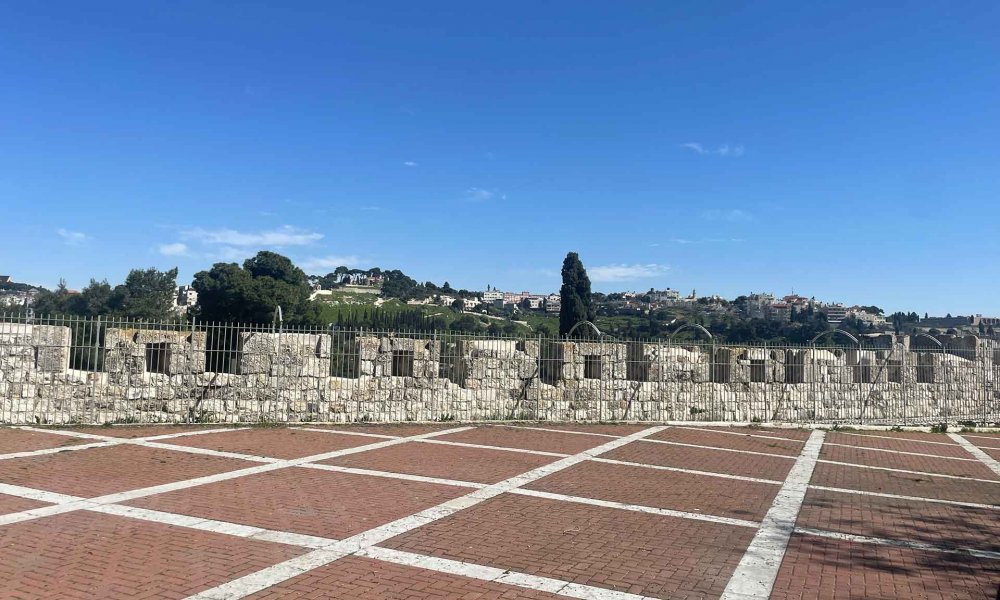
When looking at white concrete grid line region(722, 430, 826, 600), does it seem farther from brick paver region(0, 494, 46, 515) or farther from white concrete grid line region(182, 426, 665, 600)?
brick paver region(0, 494, 46, 515)

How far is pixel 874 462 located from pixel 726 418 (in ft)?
16.3

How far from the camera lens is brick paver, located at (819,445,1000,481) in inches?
428

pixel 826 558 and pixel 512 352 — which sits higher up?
pixel 512 352

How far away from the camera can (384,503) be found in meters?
7.18

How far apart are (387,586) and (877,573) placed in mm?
4041

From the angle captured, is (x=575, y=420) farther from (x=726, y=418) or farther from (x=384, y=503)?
(x=384, y=503)

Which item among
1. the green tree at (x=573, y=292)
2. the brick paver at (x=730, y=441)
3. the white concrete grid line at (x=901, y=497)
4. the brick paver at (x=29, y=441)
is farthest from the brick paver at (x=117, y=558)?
the green tree at (x=573, y=292)

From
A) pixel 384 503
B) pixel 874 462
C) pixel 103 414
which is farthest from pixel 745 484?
pixel 103 414

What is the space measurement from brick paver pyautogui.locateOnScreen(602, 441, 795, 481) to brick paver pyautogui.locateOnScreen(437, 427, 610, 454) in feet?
2.48

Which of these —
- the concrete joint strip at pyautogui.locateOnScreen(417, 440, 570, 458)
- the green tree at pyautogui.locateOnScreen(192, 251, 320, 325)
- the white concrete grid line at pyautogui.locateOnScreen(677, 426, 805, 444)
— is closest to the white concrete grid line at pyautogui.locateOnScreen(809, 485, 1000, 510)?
the concrete joint strip at pyautogui.locateOnScreen(417, 440, 570, 458)

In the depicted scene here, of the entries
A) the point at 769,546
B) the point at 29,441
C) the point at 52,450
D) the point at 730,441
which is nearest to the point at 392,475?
the point at 769,546

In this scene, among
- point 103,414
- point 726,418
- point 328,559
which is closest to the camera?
point 328,559

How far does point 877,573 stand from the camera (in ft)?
17.7

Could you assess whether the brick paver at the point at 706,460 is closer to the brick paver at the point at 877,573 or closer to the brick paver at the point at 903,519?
the brick paver at the point at 903,519
